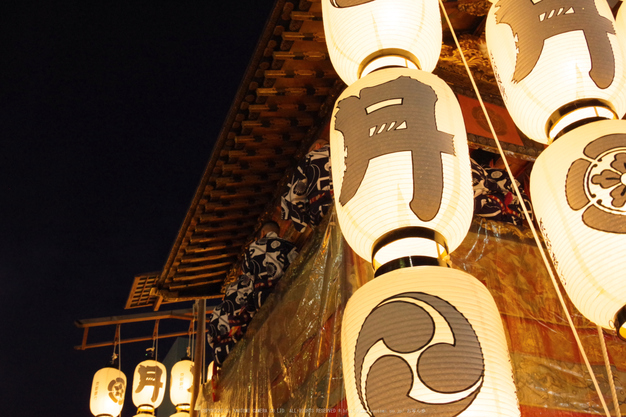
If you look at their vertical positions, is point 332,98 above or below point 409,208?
above

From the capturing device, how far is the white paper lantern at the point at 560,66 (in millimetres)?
2266

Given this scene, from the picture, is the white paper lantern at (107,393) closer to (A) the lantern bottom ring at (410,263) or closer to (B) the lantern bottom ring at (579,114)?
(A) the lantern bottom ring at (410,263)

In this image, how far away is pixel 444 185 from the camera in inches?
77.2

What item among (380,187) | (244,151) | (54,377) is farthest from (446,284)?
(54,377)

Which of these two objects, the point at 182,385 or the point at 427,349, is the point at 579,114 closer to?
the point at 427,349

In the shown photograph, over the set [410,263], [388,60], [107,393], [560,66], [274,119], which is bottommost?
[410,263]

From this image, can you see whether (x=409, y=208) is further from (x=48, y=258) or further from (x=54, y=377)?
(x=54, y=377)

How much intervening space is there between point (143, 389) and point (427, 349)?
31.0ft

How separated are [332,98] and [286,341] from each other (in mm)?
2257

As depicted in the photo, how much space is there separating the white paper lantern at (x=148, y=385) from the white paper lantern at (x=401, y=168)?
352 inches

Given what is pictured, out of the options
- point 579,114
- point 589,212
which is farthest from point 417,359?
point 579,114

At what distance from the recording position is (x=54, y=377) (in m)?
27.7

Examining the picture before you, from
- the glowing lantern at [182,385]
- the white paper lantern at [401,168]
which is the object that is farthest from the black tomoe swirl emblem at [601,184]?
the glowing lantern at [182,385]

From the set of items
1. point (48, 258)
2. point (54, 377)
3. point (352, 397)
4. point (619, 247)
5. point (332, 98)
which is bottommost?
Answer: point (352, 397)
